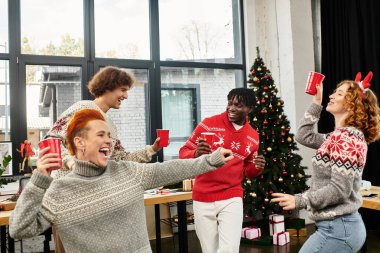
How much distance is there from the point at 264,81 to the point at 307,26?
4.25ft

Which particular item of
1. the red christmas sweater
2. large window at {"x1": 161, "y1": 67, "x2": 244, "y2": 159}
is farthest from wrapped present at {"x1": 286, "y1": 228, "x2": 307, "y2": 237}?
the red christmas sweater

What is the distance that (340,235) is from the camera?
1809mm

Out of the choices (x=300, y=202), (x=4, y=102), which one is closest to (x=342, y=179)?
(x=300, y=202)

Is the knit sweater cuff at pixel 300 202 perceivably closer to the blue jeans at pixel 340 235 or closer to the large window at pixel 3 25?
the blue jeans at pixel 340 235

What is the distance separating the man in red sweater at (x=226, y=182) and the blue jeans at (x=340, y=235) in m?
0.91

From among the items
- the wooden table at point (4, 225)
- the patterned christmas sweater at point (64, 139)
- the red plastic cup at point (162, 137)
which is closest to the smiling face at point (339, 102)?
the red plastic cup at point (162, 137)

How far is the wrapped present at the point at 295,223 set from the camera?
16.8 feet

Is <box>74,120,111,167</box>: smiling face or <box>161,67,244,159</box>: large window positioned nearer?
<box>74,120,111,167</box>: smiling face

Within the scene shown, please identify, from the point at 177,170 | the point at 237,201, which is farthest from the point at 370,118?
the point at 237,201

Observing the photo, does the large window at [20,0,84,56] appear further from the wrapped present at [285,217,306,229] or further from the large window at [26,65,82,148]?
the wrapped present at [285,217,306,229]

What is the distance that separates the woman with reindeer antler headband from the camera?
1759 millimetres

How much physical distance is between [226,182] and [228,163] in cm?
14

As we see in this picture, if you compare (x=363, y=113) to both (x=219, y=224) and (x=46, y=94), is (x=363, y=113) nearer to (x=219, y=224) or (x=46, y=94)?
(x=219, y=224)

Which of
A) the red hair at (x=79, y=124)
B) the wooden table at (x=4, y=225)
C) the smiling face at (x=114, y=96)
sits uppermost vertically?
the smiling face at (x=114, y=96)
